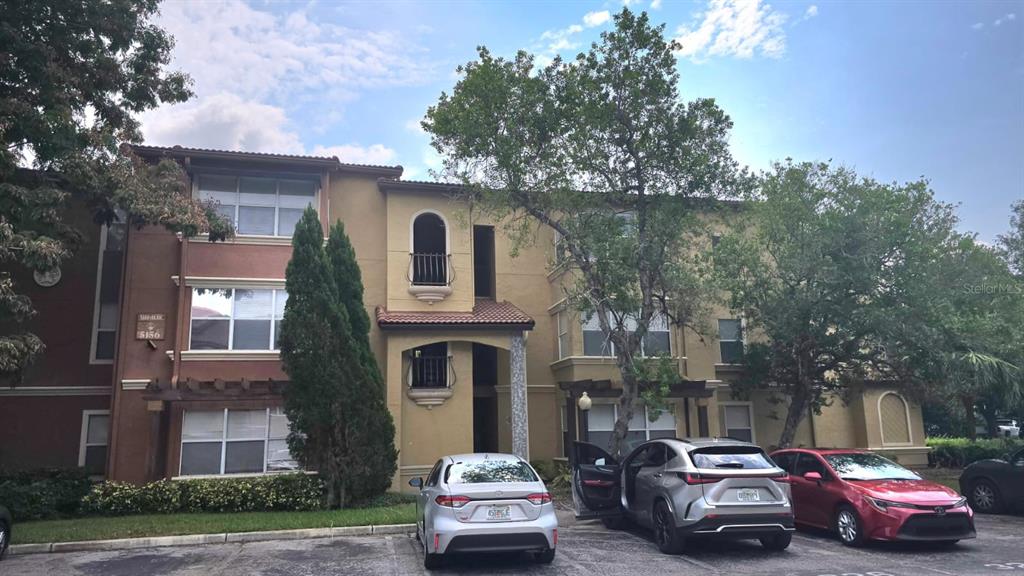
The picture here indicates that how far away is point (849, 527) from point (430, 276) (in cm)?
1205

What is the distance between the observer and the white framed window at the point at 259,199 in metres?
17.5

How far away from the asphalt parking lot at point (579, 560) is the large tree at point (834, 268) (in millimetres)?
6032

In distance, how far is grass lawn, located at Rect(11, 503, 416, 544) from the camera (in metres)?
11.4

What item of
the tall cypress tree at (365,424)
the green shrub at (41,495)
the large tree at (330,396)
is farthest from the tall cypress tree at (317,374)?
the green shrub at (41,495)

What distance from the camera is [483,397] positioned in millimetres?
21391

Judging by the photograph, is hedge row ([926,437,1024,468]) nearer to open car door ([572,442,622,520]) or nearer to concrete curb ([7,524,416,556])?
open car door ([572,442,622,520])

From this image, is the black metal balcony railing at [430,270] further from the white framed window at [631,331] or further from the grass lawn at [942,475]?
the grass lawn at [942,475]

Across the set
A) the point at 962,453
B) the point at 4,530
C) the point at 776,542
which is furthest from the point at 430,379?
the point at 962,453

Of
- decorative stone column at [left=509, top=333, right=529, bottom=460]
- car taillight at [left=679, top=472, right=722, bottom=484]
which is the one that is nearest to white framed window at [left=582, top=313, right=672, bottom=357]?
decorative stone column at [left=509, top=333, right=529, bottom=460]

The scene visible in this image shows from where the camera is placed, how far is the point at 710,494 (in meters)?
8.99

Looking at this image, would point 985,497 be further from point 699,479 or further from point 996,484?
point 699,479

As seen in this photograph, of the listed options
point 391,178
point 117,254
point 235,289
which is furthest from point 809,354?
point 117,254

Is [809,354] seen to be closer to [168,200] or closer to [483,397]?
[483,397]

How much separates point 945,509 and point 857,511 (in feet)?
3.71
